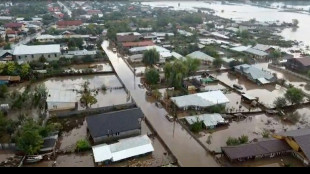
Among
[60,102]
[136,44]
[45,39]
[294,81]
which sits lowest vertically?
[294,81]

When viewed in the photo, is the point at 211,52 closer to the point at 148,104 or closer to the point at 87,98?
the point at 148,104

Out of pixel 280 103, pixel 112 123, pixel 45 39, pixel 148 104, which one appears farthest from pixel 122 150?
pixel 45 39

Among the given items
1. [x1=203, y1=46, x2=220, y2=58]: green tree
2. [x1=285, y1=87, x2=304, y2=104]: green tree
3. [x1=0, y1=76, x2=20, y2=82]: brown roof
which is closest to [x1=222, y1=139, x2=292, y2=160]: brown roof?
[x1=285, y1=87, x2=304, y2=104]: green tree

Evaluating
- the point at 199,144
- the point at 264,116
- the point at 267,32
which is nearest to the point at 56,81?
the point at 199,144

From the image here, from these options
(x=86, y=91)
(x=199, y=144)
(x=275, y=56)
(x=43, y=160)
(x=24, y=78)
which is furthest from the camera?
(x=275, y=56)

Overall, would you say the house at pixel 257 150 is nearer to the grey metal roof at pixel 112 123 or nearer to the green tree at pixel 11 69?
the grey metal roof at pixel 112 123

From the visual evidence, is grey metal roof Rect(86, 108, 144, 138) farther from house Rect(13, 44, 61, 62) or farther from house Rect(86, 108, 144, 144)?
house Rect(13, 44, 61, 62)

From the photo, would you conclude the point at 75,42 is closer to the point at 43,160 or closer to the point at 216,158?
the point at 43,160
